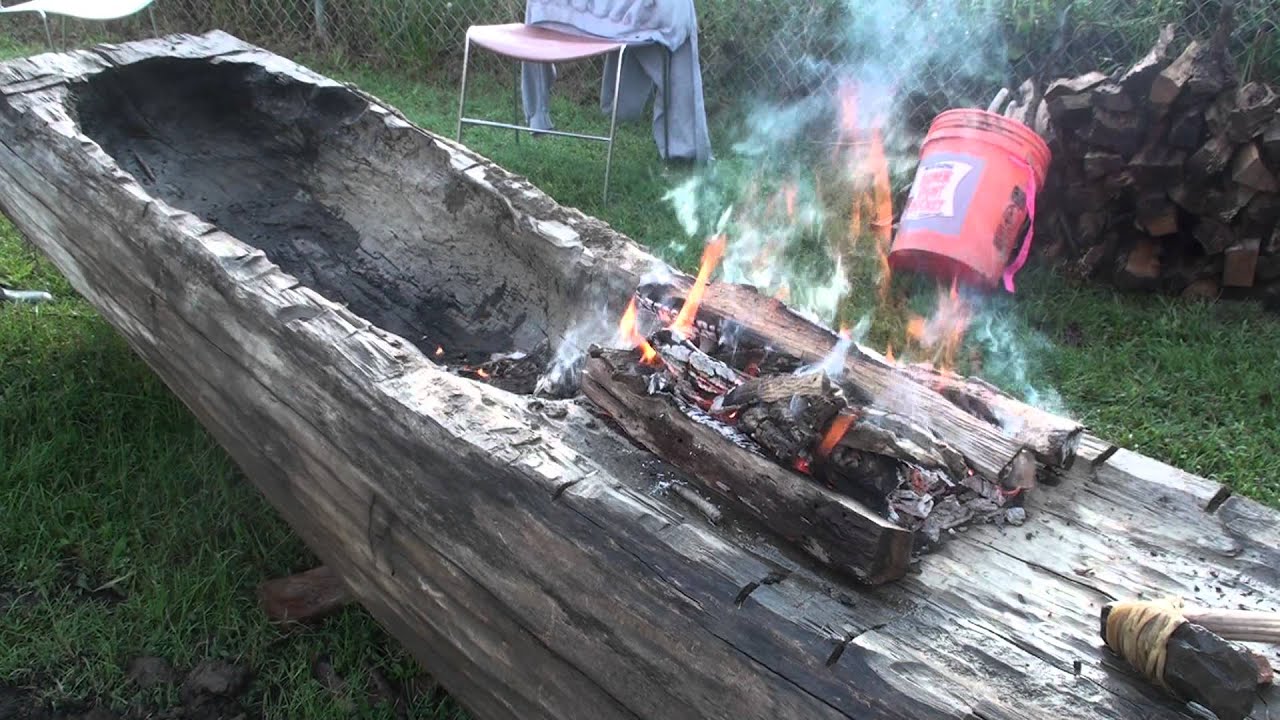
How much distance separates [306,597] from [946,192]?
297cm

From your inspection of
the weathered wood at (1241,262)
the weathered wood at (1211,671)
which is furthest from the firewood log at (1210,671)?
the weathered wood at (1241,262)

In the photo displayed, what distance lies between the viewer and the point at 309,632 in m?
2.49

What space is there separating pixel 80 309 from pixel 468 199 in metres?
1.81

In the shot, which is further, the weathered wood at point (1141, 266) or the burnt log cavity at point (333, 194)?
the weathered wood at point (1141, 266)

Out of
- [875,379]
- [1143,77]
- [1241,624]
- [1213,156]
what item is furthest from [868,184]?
[1241,624]

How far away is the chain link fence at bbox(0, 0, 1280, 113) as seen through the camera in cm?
529

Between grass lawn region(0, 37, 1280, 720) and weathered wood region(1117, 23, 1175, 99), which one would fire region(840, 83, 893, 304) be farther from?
weathered wood region(1117, 23, 1175, 99)

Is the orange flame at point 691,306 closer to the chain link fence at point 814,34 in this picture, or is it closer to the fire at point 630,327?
the fire at point 630,327

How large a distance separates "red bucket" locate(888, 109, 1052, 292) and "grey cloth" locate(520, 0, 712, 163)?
→ 1882 mm

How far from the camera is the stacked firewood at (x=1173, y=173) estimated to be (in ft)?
12.9

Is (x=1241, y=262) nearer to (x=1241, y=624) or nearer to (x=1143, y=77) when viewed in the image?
(x=1143, y=77)

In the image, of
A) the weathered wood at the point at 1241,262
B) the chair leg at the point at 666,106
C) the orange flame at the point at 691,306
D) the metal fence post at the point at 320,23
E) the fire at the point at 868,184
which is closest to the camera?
the orange flame at the point at 691,306

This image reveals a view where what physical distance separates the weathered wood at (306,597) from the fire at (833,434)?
1355 millimetres

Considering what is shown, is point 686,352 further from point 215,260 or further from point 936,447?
point 215,260
